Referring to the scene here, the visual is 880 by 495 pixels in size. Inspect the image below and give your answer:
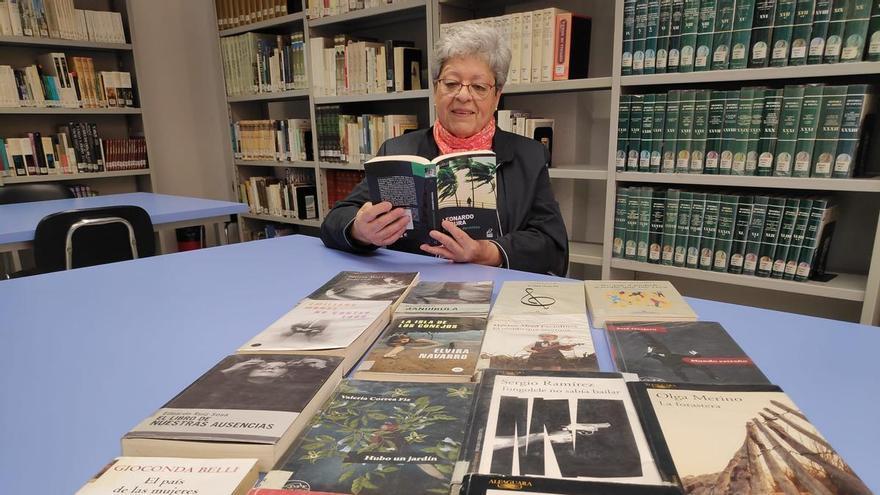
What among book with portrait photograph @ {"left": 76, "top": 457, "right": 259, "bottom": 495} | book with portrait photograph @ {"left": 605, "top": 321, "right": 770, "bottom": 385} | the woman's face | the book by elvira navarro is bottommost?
book with portrait photograph @ {"left": 76, "top": 457, "right": 259, "bottom": 495}

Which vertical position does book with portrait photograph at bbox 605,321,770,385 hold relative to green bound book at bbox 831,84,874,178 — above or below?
below

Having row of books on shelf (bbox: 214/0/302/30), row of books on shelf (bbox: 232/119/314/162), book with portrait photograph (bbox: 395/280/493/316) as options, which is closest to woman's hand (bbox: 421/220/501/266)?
book with portrait photograph (bbox: 395/280/493/316)

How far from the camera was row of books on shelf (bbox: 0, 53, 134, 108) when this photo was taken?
117 inches

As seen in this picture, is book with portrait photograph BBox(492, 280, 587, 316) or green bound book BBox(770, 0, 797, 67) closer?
book with portrait photograph BBox(492, 280, 587, 316)

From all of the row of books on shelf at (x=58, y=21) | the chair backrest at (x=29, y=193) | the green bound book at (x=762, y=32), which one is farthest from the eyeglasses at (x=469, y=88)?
the row of books on shelf at (x=58, y=21)

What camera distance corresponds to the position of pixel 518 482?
433mm

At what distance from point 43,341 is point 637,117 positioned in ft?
6.29

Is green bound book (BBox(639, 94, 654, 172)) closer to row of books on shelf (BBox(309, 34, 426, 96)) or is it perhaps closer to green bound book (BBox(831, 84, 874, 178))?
green bound book (BBox(831, 84, 874, 178))

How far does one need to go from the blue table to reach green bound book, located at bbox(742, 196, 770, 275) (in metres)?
1.12

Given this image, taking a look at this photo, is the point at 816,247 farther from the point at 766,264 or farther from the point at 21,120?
the point at 21,120

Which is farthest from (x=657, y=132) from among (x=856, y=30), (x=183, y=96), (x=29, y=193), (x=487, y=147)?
(x=183, y=96)

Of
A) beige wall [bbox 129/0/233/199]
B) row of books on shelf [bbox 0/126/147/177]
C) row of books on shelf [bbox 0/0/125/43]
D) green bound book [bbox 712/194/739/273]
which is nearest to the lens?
green bound book [bbox 712/194/739/273]

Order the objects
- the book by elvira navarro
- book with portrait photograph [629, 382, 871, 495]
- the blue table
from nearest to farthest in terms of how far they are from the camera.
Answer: book with portrait photograph [629, 382, 871, 495], the blue table, the book by elvira navarro

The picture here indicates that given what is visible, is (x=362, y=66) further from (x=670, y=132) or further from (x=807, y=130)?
(x=807, y=130)
